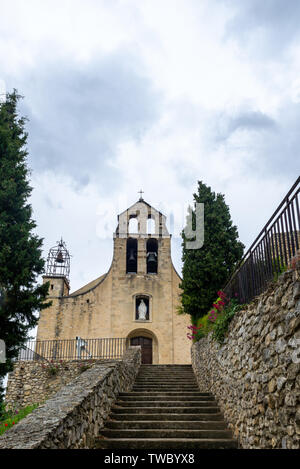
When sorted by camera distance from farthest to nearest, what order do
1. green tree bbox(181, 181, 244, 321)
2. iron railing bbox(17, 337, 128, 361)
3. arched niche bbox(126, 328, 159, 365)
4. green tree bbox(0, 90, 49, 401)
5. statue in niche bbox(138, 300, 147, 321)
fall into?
statue in niche bbox(138, 300, 147, 321) < arched niche bbox(126, 328, 159, 365) < iron railing bbox(17, 337, 128, 361) < green tree bbox(181, 181, 244, 321) < green tree bbox(0, 90, 49, 401)

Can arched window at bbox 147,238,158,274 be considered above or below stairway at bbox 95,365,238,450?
above

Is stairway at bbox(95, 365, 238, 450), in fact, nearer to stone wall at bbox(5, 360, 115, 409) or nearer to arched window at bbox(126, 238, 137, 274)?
stone wall at bbox(5, 360, 115, 409)

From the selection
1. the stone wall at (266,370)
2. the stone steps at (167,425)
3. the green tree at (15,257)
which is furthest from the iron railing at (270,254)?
the green tree at (15,257)

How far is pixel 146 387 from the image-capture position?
9.83 m

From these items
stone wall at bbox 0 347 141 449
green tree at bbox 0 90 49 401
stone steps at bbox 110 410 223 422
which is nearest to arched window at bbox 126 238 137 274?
green tree at bbox 0 90 49 401

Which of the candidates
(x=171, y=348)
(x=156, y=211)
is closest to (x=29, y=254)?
(x=171, y=348)

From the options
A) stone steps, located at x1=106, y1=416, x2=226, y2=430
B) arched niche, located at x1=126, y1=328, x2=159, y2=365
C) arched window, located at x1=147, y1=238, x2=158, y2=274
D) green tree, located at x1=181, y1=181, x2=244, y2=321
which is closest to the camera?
stone steps, located at x1=106, y1=416, x2=226, y2=430

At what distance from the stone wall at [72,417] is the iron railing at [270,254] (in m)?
2.84

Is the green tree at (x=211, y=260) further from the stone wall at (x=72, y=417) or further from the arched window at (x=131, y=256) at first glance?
the arched window at (x=131, y=256)

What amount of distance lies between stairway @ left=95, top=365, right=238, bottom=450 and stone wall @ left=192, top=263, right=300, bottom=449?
1.15 feet

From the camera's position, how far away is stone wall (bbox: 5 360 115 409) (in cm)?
1283

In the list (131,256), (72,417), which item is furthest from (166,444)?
(131,256)

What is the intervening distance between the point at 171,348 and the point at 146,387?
8911 millimetres
